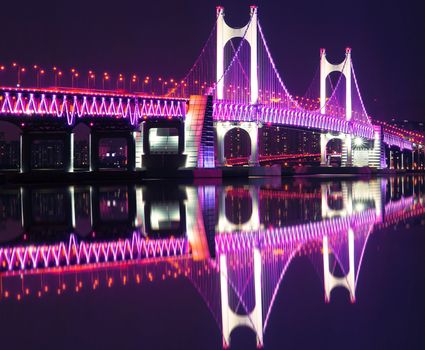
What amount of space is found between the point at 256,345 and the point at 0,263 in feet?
15.2

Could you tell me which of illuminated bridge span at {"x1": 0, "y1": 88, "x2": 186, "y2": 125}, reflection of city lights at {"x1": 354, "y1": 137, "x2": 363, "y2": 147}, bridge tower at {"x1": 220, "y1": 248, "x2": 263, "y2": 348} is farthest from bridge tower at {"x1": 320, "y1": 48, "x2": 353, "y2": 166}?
bridge tower at {"x1": 220, "y1": 248, "x2": 263, "y2": 348}

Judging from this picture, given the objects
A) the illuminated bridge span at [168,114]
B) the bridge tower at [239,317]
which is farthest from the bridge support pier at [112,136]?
the bridge tower at [239,317]

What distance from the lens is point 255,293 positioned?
6.35m

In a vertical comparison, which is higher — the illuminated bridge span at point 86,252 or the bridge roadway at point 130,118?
the bridge roadway at point 130,118

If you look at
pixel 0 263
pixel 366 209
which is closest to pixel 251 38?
pixel 366 209

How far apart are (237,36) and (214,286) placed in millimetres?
52562

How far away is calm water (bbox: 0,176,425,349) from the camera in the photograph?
196 inches

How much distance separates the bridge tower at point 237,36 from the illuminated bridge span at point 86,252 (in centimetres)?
4500

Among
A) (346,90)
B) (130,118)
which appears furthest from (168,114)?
(346,90)

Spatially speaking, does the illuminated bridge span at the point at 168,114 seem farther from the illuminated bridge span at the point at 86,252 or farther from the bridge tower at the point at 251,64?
the illuminated bridge span at the point at 86,252

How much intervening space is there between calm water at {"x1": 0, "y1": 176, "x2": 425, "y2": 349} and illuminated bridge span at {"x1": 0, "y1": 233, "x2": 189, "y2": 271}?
2 cm

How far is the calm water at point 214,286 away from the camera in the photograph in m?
4.98

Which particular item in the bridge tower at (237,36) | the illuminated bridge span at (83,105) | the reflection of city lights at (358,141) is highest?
the bridge tower at (237,36)

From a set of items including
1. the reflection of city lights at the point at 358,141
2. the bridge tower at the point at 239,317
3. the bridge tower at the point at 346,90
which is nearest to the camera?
the bridge tower at the point at 239,317
